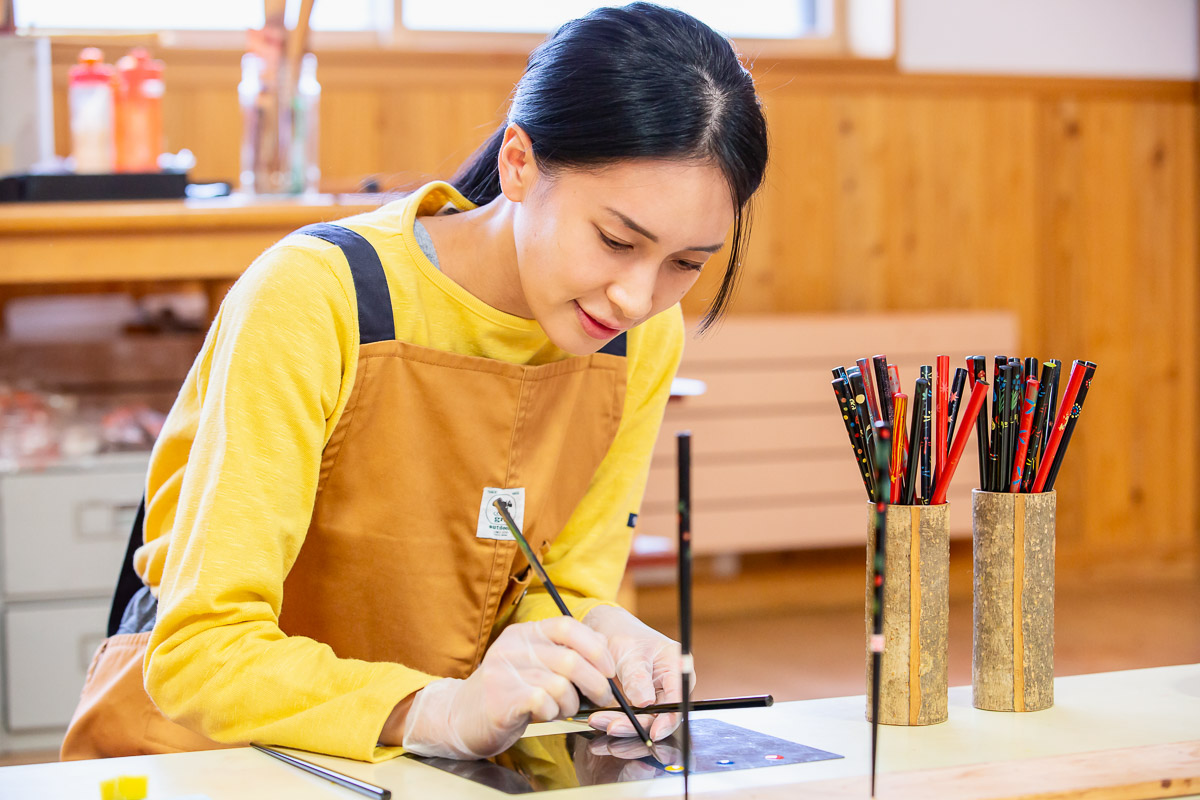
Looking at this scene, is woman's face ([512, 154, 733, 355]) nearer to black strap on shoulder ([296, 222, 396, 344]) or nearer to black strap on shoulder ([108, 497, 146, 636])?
black strap on shoulder ([296, 222, 396, 344])

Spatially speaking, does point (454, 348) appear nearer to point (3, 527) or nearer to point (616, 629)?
point (616, 629)

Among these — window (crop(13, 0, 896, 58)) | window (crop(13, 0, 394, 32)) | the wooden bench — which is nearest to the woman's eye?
window (crop(13, 0, 896, 58))

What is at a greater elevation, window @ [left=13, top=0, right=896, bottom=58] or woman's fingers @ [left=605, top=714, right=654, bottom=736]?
window @ [left=13, top=0, right=896, bottom=58]

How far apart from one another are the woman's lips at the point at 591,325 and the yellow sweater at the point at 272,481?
0.11 m

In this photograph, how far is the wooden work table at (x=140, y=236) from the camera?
2.01 meters

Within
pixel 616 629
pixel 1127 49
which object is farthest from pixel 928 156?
pixel 616 629

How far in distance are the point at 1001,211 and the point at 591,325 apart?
2.85m

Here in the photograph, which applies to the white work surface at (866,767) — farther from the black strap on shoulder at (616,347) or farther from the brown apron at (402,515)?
the black strap on shoulder at (616,347)

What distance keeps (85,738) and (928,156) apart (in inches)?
116

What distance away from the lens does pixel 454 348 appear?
3.46 ft

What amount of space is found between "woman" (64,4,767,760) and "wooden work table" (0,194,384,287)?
3.26ft

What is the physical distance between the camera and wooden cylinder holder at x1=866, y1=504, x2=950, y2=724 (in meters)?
0.85

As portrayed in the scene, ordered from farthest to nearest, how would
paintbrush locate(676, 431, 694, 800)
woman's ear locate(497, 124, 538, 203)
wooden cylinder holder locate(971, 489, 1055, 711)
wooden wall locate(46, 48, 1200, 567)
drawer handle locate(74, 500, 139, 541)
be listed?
wooden wall locate(46, 48, 1200, 567)
drawer handle locate(74, 500, 139, 541)
woman's ear locate(497, 124, 538, 203)
wooden cylinder holder locate(971, 489, 1055, 711)
paintbrush locate(676, 431, 694, 800)

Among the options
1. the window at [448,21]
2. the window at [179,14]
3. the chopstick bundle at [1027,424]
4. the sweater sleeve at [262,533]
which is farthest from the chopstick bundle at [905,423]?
the window at [179,14]
